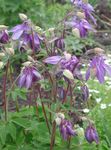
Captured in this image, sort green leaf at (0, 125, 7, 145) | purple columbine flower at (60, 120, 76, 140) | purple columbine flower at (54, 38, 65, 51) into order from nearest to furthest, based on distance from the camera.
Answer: purple columbine flower at (60, 120, 76, 140) → purple columbine flower at (54, 38, 65, 51) → green leaf at (0, 125, 7, 145)

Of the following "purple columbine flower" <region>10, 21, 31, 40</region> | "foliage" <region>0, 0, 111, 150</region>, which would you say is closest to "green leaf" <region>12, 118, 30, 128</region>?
"foliage" <region>0, 0, 111, 150</region>

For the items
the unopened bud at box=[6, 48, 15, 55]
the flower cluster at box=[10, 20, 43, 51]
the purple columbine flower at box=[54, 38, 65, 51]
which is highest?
the flower cluster at box=[10, 20, 43, 51]

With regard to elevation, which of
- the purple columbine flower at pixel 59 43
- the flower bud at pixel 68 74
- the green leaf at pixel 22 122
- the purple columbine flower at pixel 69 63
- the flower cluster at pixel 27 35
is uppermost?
the flower cluster at pixel 27 35

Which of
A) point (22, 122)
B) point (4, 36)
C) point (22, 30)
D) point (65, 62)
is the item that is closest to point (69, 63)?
point (65, 62)

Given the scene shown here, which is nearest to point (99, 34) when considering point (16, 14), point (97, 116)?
point (16, 14)

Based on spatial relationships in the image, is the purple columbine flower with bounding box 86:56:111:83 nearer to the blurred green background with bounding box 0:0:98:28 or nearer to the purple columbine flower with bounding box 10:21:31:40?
the purple columbine flower with bounding box 10:21:31:40

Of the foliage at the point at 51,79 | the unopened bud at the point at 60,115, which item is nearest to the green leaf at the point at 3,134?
the foliage at the point at 51,79

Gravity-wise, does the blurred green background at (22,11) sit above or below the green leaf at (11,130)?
above

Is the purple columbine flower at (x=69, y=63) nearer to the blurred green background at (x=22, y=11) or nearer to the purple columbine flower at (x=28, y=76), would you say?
the purple columbine flower at (x=28, y=76)
